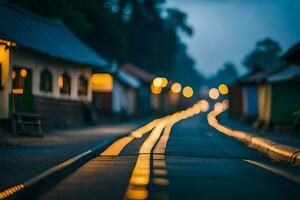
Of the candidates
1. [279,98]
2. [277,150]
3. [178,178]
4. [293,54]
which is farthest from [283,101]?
[178,178]

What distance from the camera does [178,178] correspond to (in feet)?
37.3

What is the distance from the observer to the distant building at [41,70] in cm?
2544

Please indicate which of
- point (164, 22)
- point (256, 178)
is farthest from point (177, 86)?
point (256, 178)

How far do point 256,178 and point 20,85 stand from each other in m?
18.9

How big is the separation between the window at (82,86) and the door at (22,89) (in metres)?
9.52

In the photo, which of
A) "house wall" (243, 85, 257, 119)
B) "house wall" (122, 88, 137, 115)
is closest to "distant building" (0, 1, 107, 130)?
"house wall" (243, 85, 257, 119)

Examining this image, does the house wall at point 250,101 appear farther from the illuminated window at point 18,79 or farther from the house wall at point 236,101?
the illuminated window at point 18,79

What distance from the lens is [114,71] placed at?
49.5 meters

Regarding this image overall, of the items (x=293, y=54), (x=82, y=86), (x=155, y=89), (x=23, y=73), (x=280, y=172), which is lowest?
(x=280, y=172)

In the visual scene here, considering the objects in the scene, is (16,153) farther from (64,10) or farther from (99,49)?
(99,49)

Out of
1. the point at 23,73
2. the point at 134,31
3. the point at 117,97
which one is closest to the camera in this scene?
the point at 23,73

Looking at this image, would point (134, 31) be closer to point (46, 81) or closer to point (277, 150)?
point (46, 81)

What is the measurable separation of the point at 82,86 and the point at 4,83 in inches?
569

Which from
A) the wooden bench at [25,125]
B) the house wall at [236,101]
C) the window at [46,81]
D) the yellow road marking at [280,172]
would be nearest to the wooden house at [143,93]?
the house wall at [236,101]
